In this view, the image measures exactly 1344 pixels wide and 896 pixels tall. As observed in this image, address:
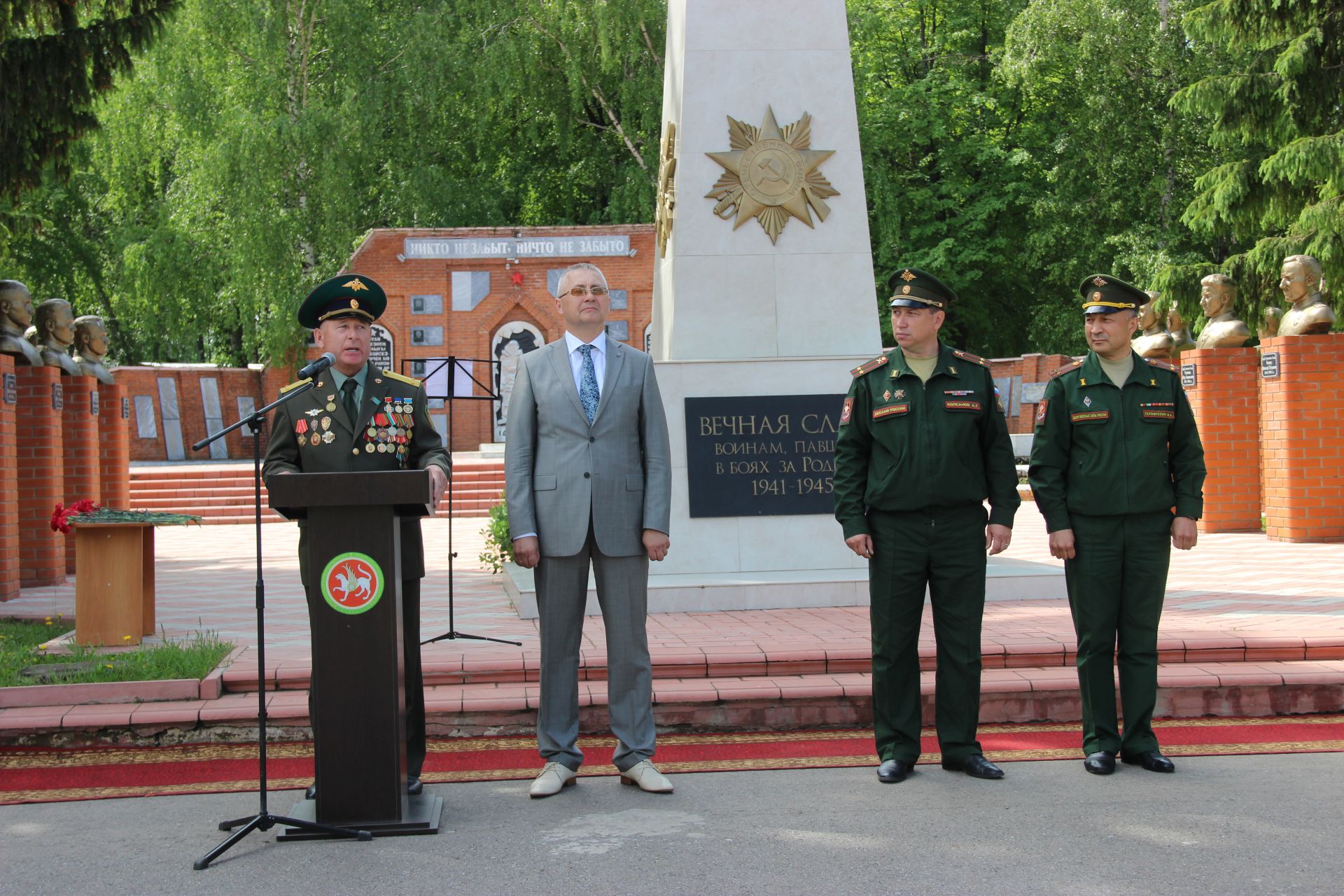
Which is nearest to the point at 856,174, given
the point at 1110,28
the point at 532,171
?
the point at 1110,28

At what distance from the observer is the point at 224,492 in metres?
20.8

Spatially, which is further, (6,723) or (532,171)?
(532,171)

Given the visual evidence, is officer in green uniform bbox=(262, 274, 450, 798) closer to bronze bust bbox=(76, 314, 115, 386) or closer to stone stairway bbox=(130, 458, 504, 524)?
bronze bust bbox=(76, 314, 115, 386)

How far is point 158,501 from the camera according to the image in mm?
20656

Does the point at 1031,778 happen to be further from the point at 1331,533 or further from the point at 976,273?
the point at 976,273

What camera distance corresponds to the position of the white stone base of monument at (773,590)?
8.02 m

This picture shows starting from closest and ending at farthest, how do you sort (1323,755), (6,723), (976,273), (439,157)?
(1323,755) < (6,723) < (976,273) < (439,157)

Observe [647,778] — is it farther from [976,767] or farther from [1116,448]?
[1116,448]

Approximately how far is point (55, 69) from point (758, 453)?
5.65 metres

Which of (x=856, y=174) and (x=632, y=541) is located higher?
(x=856, y=174)

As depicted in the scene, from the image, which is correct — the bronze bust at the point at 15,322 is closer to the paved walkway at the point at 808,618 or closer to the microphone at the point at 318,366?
the paved walkway at the point at 808,618

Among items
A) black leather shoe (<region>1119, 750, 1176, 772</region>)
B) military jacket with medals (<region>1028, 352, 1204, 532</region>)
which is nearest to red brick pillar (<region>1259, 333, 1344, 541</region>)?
military jacket with medals (<region>1028, 352, 1204, 532</region>)

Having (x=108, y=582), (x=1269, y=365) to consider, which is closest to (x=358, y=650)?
(x=108, y=582)

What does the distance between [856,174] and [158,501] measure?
50.6 feet
